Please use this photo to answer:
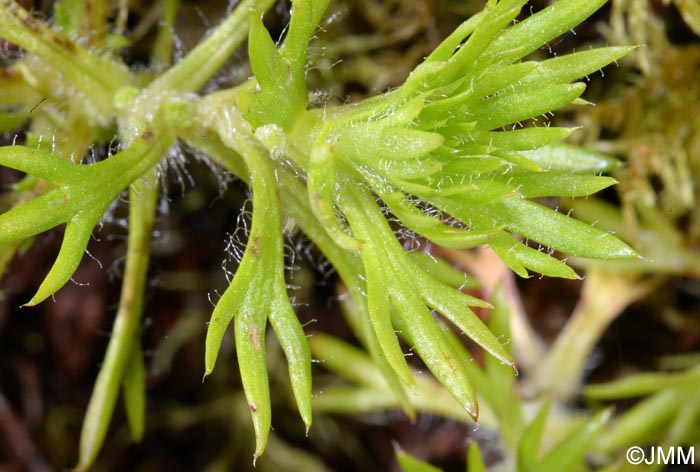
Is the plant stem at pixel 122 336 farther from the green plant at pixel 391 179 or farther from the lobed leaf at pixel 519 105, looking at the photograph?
the lobed leaf at pixel 519 105

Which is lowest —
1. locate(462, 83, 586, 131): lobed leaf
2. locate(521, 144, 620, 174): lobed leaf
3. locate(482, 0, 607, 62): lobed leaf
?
locate(521, 144, 620, 174): lobed leaf

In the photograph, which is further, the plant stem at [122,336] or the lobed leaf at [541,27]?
the plant stem at [122,336]

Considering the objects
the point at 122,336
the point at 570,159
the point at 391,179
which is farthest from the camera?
the point at 122,336

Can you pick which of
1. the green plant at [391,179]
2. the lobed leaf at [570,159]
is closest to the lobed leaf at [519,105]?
the green plant at [391,179]

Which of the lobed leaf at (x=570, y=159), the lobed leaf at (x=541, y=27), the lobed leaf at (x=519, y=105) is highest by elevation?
the lobed leaf at (x=541, y=27)

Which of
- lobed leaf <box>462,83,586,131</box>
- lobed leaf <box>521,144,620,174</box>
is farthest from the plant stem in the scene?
lobed leaf <box>521,144,620,174</box>

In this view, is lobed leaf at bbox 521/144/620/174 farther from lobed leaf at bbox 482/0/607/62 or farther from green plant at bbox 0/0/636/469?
lobed leaf at bbox 482/0/607/62

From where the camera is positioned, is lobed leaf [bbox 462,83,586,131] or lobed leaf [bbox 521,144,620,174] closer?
lobed leaf [bbox 462,83,586,131]

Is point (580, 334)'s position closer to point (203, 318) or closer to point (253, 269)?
point (203, 318)

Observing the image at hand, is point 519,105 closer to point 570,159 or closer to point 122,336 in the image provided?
point 570,159

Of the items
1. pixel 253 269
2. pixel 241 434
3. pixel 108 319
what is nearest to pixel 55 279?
pixel 253 269

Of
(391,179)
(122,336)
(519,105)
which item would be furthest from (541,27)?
(122,336)

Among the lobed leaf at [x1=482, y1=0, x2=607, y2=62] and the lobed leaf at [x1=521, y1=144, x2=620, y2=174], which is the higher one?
the lobed leaf at [x1=482, y1=0, x2=607, y2=62]
